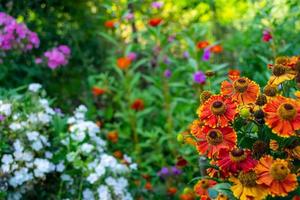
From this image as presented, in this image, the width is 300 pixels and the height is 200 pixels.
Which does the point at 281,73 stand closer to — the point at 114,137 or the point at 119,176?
the point at 119,176

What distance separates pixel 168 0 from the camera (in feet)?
17.1

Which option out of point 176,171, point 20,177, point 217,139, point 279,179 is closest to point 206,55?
point 176,171

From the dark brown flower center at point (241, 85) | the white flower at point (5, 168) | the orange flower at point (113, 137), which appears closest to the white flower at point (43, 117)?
the white flower at point (5, 168)

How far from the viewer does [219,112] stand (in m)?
1.77

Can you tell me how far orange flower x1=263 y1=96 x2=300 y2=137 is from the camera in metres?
1.69

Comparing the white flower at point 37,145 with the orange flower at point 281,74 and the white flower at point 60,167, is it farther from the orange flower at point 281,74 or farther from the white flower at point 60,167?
the orange flower at point 281,74

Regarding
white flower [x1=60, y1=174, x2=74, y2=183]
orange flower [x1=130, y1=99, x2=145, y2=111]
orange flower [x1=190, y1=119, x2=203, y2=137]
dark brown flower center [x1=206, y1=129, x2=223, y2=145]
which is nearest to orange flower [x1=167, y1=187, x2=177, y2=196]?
white flower [x1=60, y1=174, x2=74, y2=183]

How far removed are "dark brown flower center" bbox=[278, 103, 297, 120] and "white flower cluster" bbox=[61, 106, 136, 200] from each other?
121cm

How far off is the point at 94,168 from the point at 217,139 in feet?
3.70

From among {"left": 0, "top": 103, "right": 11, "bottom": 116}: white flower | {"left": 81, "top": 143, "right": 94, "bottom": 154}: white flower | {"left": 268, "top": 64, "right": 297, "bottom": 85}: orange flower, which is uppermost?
{"left": 0, "top": 103, "right": 11, "bottom": 116}: white flower

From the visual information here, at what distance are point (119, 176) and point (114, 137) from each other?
23.0 inches

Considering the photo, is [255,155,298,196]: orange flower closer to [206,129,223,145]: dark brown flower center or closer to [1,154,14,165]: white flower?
[206,129,223,145]: dark brown flower center

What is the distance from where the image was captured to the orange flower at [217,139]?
69.7 inches

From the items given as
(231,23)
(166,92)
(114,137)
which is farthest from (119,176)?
(231,23)
